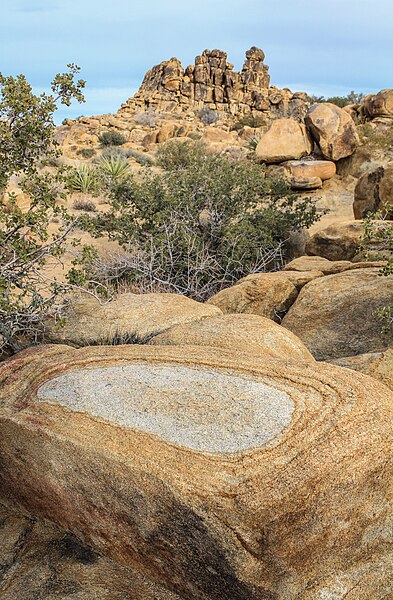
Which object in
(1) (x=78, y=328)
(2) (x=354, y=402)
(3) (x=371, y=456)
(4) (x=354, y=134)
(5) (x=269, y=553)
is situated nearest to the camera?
(5) (x=269, y=553)

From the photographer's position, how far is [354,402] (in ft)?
9.15

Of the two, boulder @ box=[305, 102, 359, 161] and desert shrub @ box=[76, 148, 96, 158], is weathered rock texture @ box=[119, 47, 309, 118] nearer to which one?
desert shrub @ box=[76, 148, 96, 158]

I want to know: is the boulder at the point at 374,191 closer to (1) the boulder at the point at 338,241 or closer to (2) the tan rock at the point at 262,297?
(1) the boulder at the point at 338,241

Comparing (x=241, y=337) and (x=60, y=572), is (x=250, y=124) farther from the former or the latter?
(x=60, y=572)

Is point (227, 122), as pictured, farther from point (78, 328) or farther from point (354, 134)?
point (78, 328)

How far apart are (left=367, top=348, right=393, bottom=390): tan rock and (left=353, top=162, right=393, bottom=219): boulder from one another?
5759mm

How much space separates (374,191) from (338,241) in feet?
7.36

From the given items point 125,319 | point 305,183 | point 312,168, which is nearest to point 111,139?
point 312,168

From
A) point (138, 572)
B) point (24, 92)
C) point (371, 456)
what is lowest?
point (138, 572)

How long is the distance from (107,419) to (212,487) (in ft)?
2.48

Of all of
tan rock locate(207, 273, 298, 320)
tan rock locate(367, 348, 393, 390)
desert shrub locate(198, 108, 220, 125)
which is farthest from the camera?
desert shrub locate(198, 108, 220, 125)

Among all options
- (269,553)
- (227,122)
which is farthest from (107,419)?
(227,122)

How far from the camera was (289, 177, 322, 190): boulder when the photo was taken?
1502 centimetres

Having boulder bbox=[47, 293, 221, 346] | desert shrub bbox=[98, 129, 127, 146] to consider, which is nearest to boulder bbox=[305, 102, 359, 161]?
boulder bbox=[47, 293, 221, 346]
